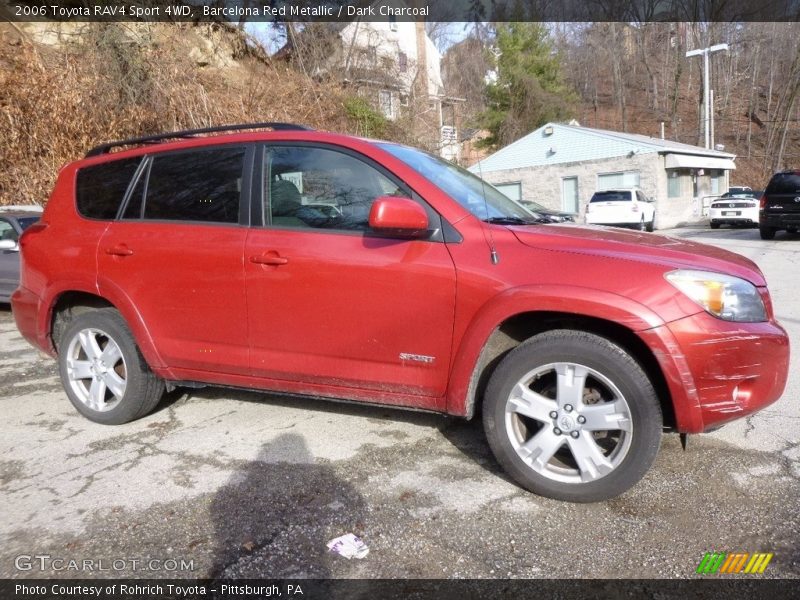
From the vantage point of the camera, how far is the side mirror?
9.71ft

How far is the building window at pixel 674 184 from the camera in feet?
93.4

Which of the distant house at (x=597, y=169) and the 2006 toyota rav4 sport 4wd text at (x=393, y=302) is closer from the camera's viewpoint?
the 2006 toyota rav4 sport 4wd text at (x=393, y=302)

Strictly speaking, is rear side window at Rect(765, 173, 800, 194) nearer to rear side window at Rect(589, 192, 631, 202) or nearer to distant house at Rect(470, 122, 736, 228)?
rear side window at Rect(589, 192, 631, 202)

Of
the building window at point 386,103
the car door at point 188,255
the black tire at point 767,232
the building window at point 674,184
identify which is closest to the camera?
the car door at point 188,255

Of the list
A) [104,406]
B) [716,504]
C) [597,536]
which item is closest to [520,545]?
[597,536]

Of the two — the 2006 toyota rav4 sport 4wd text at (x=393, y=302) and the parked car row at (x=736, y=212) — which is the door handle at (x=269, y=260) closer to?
the 2006 toyota rav4 sport 4wd text at (x=393, y=302)

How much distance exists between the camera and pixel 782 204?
15.8 m

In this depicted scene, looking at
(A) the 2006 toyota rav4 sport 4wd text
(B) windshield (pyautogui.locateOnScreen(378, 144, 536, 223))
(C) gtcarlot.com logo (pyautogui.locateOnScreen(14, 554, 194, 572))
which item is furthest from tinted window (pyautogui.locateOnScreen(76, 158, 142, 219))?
(C) gtcarlot.com logo (pyautogui.locateOnScreen(14, 554, 194, 572))

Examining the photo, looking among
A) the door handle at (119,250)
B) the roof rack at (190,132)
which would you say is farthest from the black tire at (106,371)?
the roof rack at (190,132)

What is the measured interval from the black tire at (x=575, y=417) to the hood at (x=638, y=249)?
16.0 inches

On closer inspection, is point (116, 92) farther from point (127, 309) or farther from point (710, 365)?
point (710, 365)

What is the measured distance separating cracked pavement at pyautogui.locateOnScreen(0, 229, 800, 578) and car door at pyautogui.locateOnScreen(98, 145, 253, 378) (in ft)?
2.11

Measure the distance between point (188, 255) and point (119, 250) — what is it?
0.55 meters

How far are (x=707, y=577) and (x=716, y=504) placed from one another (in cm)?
62
